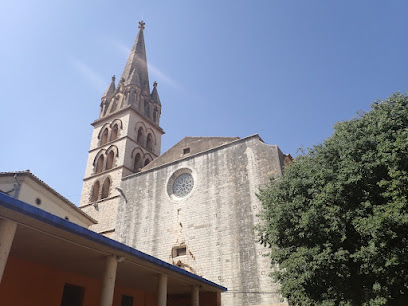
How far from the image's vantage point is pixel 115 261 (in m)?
7.16

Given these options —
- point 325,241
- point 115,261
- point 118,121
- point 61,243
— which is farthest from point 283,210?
point 118,121

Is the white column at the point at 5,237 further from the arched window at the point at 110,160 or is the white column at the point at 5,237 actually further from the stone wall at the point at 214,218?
the arched window at the point at 110,160

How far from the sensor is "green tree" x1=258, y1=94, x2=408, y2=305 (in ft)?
29.3

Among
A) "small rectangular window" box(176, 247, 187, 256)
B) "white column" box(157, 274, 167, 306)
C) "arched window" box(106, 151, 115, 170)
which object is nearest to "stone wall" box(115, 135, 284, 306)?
"small rectangular window" box(176, 247, 187, 256)

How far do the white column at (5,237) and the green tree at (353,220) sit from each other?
7.66 metres

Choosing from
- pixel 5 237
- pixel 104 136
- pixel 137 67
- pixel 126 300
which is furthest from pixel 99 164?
pixel 5 237

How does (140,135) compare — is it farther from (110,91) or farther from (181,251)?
(181,251)

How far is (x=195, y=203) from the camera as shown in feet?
61.3

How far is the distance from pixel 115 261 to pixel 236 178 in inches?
451

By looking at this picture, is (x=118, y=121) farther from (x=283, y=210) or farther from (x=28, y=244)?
(x=28, y=244)

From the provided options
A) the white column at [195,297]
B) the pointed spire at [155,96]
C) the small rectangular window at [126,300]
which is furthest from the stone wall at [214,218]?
the pointed spire at [155,96]

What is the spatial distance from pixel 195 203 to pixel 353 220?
1034cm

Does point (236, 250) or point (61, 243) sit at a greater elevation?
point (236, 250)

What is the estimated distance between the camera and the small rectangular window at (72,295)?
331 inches
